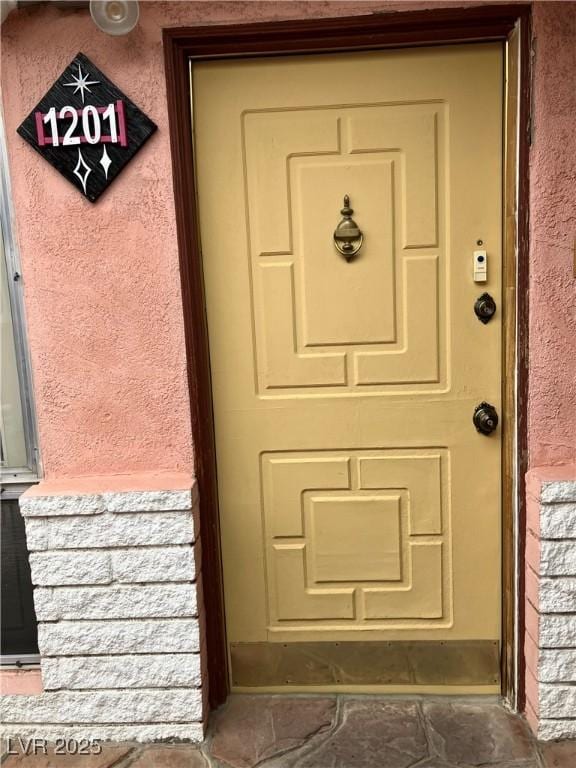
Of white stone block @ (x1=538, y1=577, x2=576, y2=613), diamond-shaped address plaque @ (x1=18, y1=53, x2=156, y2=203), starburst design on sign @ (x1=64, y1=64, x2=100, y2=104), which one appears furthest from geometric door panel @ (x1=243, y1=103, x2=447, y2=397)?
white stone block @ (x1=538, y1=577, x2=576, y2=613)

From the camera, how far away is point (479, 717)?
100 inches

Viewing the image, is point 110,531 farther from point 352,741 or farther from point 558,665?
point 558,665

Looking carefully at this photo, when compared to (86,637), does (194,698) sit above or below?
below

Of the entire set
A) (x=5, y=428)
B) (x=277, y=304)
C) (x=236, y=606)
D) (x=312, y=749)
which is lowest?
(x=312, y=749)

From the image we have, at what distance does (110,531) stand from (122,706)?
→ 737 mm

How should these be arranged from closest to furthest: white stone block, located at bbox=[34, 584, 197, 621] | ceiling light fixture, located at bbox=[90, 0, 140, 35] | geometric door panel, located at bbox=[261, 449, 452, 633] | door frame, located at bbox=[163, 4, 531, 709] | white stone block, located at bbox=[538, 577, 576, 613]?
ceiling light fixture, located at bbox=[90, 0, 140, 35], door frame, located at bbox=[163, 4, 531, 709], white stone block, located at bbox=[538, 577, 576, 613], white stone block, located at bbox=[34, 584, 197, 621], geometric door panel, located at bbox=[261, 449, 452, 633]

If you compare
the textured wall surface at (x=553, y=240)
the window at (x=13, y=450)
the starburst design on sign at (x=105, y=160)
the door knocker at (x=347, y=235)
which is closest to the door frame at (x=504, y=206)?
the textured wall surface at (x=553, y=240)

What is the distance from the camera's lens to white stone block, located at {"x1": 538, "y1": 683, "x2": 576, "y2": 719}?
2385 millimetres

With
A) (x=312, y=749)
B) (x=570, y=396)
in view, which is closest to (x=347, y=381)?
(x=570, y=396)

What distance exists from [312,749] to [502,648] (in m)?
0.90

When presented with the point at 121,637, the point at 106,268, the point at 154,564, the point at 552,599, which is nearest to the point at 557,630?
the point at 552,599

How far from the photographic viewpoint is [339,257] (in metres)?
2.48

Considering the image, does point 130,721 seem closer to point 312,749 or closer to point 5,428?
point 312,749

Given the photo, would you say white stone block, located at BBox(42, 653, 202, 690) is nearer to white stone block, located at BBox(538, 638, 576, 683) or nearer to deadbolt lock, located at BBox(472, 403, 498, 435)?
white stone block, located at BBox(538, 638, 576, 683)
